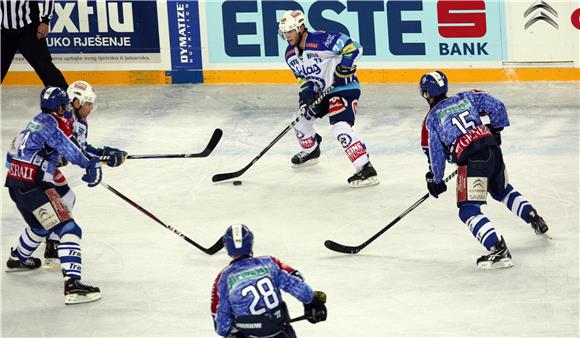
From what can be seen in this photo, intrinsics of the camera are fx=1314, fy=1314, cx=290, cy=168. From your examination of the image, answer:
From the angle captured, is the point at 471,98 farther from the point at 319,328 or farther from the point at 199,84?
the point at 199,84

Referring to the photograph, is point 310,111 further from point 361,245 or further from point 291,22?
point 361,245

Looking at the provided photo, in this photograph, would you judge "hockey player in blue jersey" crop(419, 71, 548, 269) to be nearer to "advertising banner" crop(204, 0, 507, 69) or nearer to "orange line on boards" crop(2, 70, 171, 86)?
"advertising banner" crop(204, 0, 507, 69)

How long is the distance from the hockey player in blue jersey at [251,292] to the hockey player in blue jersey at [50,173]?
1.80 metres

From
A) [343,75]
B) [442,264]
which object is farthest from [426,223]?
[343,75]

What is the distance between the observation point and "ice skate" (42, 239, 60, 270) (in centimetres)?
768

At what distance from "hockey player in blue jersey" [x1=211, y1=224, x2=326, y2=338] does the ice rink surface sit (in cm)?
117

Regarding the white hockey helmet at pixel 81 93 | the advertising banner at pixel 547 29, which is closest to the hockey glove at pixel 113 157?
the white hockey helmet at pixel 81 93

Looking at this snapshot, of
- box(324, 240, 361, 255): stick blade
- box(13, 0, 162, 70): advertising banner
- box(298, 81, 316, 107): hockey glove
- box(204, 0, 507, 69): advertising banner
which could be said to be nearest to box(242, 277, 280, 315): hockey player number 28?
box(324, 240, 361, 255): stick blade

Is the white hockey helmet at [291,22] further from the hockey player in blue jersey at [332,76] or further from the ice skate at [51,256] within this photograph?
the ice skate at [51,256]

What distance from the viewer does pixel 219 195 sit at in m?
9.00

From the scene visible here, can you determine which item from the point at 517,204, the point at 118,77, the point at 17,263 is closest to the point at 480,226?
the point at 517,204

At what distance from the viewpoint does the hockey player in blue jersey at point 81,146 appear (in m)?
7.45

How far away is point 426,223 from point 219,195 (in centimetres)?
157

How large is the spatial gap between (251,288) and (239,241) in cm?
20
